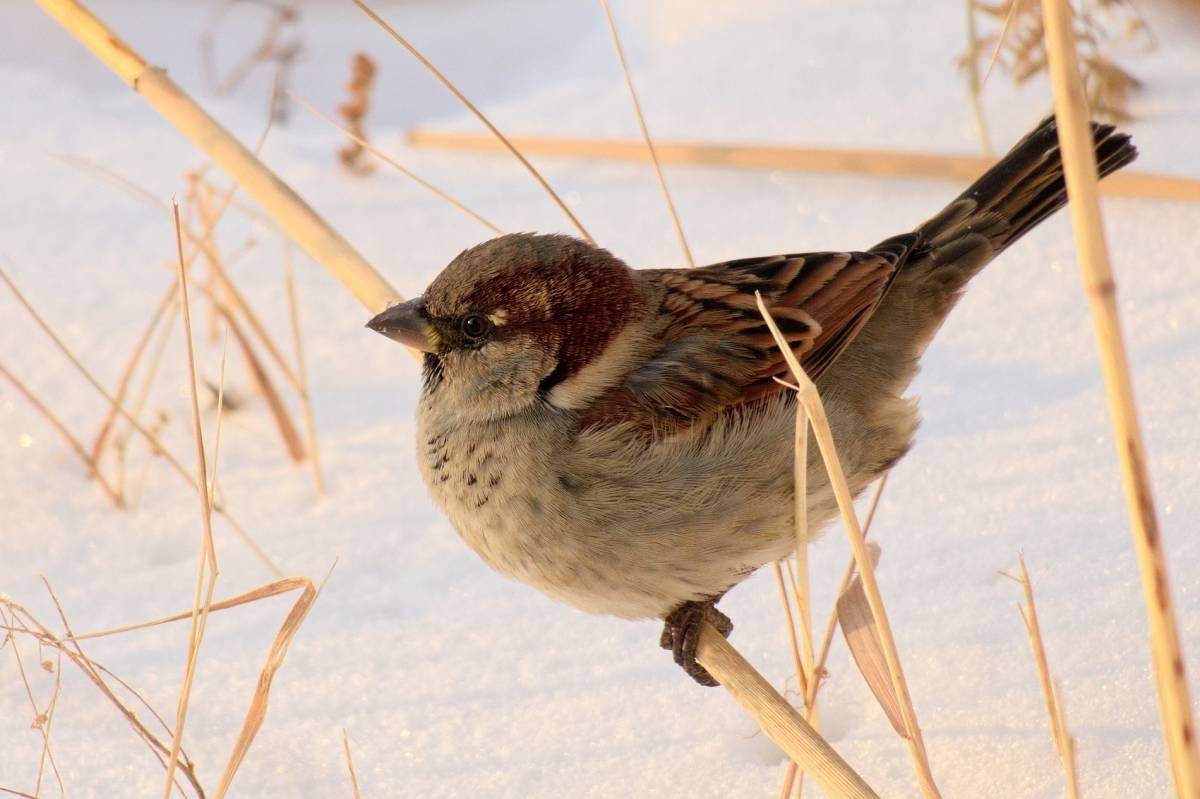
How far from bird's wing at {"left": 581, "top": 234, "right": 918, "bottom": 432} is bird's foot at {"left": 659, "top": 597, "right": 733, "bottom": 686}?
1.10 feet

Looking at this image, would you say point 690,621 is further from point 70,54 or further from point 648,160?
point 70,54

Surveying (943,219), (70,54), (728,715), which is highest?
(70,54)

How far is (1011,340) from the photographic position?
348cm

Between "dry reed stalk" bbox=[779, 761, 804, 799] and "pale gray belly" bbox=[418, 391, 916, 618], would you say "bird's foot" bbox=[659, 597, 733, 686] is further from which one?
"dry reed stalk" bbox=[779, 761, 804, 799]

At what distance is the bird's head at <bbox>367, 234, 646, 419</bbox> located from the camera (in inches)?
90.5

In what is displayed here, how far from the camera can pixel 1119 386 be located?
1474mm

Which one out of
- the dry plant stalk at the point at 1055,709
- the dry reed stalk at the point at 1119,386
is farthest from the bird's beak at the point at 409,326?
the dry reed stalk at the point at 1119,386

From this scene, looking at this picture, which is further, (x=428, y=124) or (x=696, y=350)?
(x=428, y=124)

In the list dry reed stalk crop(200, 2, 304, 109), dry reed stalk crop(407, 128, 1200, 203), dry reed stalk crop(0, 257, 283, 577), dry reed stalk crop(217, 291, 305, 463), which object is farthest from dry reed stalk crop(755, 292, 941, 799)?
dry reed stalk crop(200, 2, 304, 109)

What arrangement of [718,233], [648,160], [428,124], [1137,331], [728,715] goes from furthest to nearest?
[428,124], [648,160], [718,233], [1137,331], [728,715]

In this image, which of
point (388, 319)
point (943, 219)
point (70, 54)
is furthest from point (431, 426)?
point (70, 54)

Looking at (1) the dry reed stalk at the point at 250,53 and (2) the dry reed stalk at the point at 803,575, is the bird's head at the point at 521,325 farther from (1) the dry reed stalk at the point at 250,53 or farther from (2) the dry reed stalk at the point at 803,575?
(1) the dry reed stalk at the point at 250,53

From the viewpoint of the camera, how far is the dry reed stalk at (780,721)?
185 centimetres

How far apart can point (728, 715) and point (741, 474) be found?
1.71ft
